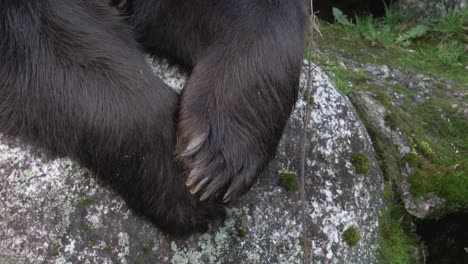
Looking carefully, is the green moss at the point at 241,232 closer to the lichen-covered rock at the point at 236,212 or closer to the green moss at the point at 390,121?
the lichen-covered rock at the point at 236,212

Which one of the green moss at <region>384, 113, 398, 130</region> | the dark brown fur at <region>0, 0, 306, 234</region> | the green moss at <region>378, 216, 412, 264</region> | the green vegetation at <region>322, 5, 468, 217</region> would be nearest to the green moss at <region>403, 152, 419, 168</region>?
the green vegetation at <region>322, 5, 468, 217</region>

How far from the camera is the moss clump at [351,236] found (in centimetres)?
243

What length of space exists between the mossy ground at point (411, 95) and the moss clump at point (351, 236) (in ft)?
0.45

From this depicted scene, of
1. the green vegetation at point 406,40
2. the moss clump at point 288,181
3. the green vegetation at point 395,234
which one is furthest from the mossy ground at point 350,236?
the green vegetation at point 406,40

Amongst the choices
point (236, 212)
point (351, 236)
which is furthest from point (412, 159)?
point (236, 212)

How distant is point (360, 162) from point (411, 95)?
2.56 feet

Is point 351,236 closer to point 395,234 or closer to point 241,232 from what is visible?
point 395,234

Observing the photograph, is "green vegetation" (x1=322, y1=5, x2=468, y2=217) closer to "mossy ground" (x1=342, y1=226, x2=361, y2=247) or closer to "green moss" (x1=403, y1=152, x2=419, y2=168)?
"green moss" (x1=403, y1=152, x2=419, y2=168)

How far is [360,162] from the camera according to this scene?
256 cm

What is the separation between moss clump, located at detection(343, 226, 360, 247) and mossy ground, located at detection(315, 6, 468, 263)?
0.45ft

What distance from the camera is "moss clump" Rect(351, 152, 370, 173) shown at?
8.39 ft

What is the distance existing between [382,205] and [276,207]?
0.44 metres

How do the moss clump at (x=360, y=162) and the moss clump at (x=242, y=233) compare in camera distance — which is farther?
the moss clump at (x=360, y=162)

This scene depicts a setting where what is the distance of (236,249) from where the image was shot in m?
2.34
